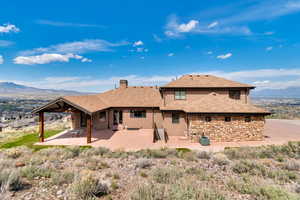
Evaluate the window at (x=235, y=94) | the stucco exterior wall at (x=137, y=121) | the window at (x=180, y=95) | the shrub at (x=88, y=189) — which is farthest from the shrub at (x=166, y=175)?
the window at (x=235, y=94)

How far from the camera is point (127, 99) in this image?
61.6 feet

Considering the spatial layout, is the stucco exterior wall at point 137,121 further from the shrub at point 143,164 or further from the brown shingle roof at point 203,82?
the shrub at point 143,164

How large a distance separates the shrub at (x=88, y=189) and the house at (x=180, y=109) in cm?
805

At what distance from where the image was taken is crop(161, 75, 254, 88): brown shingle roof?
15.9 metres

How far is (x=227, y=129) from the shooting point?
41.6ft

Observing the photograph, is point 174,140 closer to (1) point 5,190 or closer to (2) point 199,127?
(2) point 199,127

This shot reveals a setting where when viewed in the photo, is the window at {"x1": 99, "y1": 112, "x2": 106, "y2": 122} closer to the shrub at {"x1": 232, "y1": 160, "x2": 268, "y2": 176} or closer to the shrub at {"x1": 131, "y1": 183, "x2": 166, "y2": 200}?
the shrub at {"x1": 131, "y1": 183, "x2": 166, "y2": 200}

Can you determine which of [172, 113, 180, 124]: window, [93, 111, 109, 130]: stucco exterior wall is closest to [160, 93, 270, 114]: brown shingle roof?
[172, 113, 180, 124]: window

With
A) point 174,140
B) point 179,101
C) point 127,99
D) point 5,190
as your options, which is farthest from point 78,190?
point 127,99

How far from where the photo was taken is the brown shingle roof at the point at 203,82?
15.9 m

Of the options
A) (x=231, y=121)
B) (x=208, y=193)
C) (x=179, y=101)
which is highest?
(x=179, y=101)

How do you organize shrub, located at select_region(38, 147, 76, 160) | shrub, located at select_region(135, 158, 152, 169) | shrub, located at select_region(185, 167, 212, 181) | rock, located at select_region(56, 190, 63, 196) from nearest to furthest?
rock, located at select_region(56, 190, 63, 196) → shrub, located at select_region(185, 167, 212, 181) → shrub, located at select_region(135, 158, 152, 169) → shrub, located at select_region(38, 147, 76, 160)

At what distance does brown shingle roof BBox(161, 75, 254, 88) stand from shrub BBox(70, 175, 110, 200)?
1249 cm

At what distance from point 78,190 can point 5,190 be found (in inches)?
100
